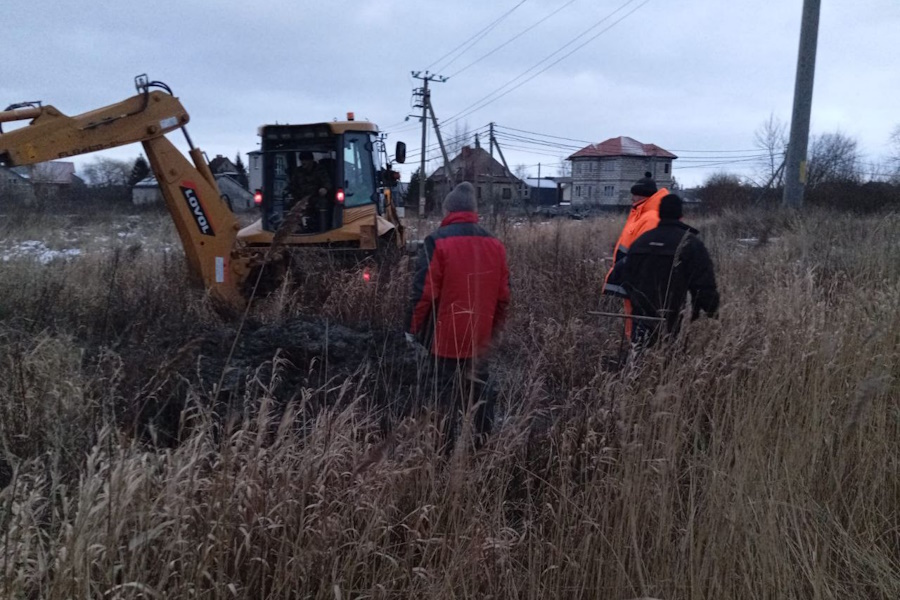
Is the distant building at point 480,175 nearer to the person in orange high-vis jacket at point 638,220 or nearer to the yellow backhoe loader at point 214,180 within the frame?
the yellow backhoe loader at point 214,180

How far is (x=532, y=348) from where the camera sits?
5.46 meters

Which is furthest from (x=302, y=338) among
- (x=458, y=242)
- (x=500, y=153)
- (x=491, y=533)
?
(x=500, y=153)

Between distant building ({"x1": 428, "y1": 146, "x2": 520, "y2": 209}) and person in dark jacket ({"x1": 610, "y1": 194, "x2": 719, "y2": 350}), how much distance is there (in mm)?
17194

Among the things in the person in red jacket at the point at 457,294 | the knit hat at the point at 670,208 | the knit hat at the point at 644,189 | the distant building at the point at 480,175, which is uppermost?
the distant building at the point at 480,175

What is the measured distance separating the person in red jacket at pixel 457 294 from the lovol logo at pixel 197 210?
5124 millimetres

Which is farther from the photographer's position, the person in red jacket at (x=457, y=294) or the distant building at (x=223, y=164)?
the distant building at (x=223, y=164)

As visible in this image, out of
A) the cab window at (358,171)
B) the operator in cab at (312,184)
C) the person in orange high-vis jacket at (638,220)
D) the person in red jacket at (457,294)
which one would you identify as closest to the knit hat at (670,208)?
the person in orange high-vis jacket at (638,220)

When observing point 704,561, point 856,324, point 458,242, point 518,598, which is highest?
point 458,242

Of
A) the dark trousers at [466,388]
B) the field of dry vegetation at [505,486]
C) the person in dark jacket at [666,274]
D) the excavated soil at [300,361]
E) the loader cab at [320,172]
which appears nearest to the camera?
the field of dry vegetation at [505,486]

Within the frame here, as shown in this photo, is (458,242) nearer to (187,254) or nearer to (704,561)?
(704,561)

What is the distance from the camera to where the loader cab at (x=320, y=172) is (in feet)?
30.9

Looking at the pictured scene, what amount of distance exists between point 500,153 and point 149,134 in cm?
1974

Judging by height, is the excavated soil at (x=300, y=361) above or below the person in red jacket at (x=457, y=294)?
below

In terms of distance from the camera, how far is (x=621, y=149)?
53.8m
